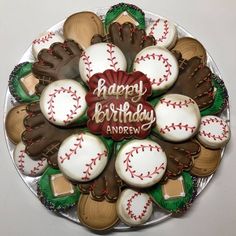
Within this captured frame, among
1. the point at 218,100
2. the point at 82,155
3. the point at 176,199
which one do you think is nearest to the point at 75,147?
the point at 82,155

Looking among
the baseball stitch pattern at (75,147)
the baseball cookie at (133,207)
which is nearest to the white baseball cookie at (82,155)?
the baseball stitch pattern at (75,147)

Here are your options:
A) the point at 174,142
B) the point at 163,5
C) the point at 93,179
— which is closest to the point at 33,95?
the point at 93,179

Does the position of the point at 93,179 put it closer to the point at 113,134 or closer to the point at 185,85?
the point at 113,134

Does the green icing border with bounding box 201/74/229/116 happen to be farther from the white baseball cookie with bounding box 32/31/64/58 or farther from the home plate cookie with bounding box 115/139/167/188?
the white baseball cookie with bounding box 32/31/64/58

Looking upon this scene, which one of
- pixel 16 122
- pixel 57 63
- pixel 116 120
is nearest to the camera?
pixel 116 120

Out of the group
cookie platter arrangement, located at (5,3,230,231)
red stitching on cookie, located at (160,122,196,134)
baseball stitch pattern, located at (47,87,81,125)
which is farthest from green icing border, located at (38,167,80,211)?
red stitching on cookie, located at (160,122,196,134)

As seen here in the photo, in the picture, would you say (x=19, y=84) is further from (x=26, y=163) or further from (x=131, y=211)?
(x=131, y=211)
